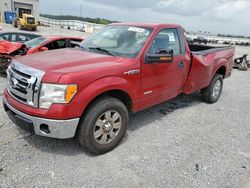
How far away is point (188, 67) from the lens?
4812 millimetres

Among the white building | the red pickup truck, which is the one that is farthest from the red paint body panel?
the white building

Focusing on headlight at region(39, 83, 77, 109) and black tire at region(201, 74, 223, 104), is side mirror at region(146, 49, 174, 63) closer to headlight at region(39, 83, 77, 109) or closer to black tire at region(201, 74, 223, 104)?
headlight at region(39, 83, 77, 109)

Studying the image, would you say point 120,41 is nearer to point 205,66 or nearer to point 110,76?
point 110,76

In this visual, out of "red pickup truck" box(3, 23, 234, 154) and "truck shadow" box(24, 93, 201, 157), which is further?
"truck shadow" box(24, 93, 201, 157)

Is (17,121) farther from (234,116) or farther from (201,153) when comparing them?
(234,116)

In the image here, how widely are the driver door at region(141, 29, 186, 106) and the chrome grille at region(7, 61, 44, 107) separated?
1624mm

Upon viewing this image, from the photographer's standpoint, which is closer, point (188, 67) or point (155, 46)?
point (155, 46)

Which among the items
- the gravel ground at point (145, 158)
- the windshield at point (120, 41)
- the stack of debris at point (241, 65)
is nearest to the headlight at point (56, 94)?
the gravel ground at point (145, 158)

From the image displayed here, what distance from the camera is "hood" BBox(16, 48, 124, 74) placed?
2.95m

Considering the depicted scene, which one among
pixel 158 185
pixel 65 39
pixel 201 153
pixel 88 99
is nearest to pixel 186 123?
pixel 201 153

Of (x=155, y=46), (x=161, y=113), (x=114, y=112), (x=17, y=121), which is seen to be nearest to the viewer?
(x=17, y=121)

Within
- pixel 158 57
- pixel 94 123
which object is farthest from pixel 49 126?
pixel 158 57

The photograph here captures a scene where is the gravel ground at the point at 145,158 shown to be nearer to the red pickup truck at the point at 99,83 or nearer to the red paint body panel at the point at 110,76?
the red pickup truck at the point at 99,83

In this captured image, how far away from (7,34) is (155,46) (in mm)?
7711
